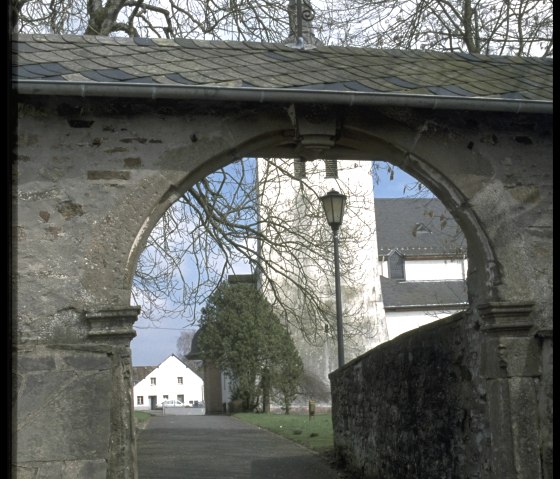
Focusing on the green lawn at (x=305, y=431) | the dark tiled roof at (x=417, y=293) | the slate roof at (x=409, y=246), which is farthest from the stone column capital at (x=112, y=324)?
the dark tiled roof at (x=417, y=293)

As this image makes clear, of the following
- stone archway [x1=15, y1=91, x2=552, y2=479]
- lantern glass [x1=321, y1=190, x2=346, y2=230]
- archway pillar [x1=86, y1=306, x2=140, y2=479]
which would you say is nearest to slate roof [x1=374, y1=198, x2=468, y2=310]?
lantern glass [x1=321, y1=190, x2=346, y2=230]

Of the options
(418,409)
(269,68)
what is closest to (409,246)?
(418,409)

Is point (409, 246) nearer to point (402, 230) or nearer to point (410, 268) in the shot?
point (410, 268)

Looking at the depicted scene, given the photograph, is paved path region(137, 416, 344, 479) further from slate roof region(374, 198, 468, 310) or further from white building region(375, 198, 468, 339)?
slate roof region(374, 198, 468, 310)

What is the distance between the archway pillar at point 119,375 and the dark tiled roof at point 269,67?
1577 mm

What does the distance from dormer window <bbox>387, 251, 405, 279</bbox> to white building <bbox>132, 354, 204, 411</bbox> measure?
55.7m

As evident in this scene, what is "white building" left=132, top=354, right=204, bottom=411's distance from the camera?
93.1 m

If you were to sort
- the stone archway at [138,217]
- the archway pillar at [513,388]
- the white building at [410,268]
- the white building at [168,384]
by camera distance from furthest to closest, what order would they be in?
the white building at [168,384], the white building at [410,268], the archway pillar at [513,388], the stone archway at [138,217]

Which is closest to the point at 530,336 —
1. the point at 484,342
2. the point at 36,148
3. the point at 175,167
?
the point at 484,342

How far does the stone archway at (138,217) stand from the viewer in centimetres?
550

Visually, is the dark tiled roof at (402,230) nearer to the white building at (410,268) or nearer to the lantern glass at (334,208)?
the white building at (410,268)

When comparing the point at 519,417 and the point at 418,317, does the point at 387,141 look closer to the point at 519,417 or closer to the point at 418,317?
the point at 519,417

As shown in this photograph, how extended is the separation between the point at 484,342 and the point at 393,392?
284cm

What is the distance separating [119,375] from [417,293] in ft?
109
